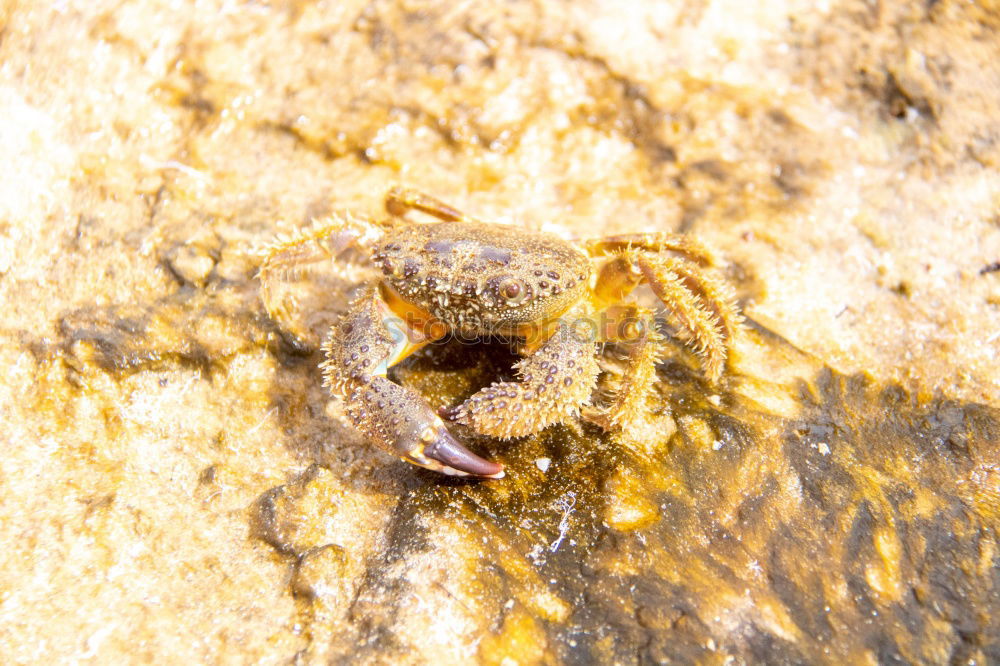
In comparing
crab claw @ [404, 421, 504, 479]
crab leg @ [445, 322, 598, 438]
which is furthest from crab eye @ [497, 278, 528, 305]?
crab claw @ [404, 421, 504, 479]

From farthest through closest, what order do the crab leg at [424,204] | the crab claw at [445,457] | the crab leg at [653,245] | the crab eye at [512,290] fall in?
the crab leg at [424,204]
the crab leg at [653,245]
the crab eye at [512,290]
the crab claw at [445,457]

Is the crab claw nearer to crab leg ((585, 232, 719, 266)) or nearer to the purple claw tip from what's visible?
the purple claw tip

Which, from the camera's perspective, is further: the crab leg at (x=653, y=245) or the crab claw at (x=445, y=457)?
the crab leg at (x=653, y=245)

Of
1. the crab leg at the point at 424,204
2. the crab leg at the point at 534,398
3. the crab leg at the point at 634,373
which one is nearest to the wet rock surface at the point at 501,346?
the crab leg at the point at 634,373

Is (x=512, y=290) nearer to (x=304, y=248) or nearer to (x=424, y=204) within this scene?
(x=424, y=204)

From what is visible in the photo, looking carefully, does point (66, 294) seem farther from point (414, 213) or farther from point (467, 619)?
point (467, 619)

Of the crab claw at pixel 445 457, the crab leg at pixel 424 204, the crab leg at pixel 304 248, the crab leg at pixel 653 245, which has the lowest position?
the crab claw at pixel 445 457

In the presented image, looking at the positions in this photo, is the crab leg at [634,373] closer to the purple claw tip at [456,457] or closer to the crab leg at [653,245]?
the crab leg at [653,245]

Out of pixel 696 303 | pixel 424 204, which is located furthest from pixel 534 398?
pixel 424 204
